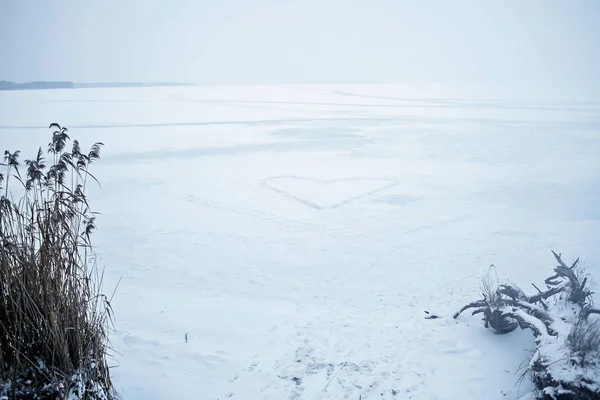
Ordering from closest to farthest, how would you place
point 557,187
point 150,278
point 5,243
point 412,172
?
point 5,243 → point 150,278 → point 557,187 → point 412,172

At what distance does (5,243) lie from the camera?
11.6 feet

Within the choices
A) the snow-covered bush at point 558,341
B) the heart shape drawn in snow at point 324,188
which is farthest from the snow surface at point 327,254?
the snow-covered bush at point 558,341

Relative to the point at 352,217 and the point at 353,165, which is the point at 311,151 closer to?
the point at 353,165

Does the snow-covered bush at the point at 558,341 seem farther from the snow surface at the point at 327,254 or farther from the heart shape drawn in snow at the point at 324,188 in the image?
the heart shape drawn in snow at the point at 324,188

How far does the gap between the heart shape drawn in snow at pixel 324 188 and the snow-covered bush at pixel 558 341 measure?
7.28 meters

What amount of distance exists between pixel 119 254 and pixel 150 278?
4.96 ft

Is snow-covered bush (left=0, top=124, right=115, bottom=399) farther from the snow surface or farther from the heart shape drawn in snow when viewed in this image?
the heart shape drawn in snow

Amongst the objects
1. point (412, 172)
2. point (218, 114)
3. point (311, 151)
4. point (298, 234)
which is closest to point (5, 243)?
point (298, 234)

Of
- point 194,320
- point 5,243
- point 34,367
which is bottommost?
point 194,320

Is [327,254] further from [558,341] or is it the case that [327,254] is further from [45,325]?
[45,325]

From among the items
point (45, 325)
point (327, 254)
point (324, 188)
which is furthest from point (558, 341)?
point (324, 188)

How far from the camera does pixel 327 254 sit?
30.8ft

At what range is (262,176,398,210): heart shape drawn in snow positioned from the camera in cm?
1333

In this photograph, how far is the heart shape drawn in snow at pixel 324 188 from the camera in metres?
13.3
